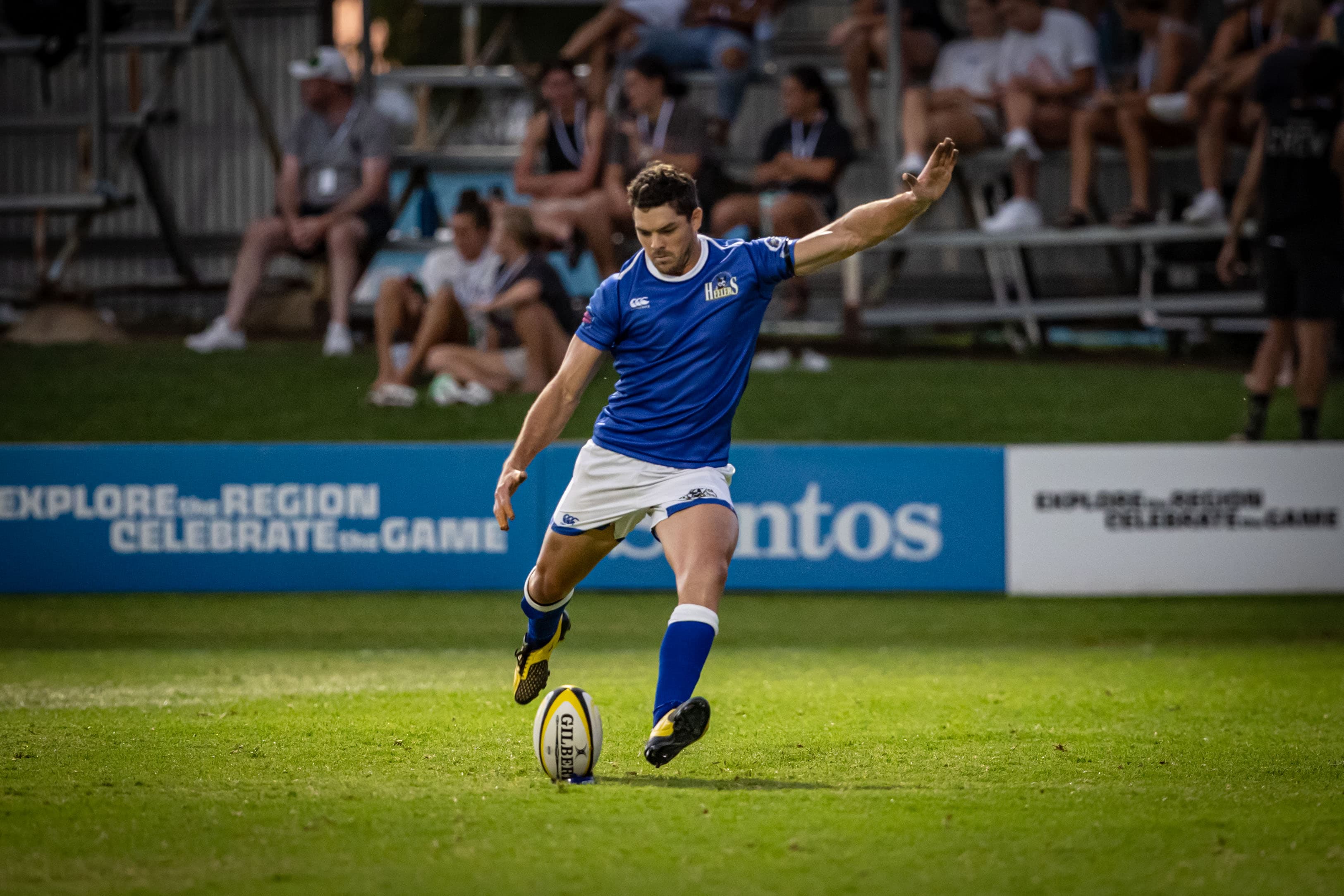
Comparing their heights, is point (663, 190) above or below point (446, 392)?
above

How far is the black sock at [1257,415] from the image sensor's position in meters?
10.6

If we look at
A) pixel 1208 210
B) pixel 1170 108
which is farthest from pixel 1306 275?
pixel 1170 108

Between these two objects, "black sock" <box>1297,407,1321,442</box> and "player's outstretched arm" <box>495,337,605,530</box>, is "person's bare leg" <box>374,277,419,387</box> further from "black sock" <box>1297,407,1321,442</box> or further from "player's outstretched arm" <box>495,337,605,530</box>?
"player's outstretched arm" <box>495,337,605,530</box>

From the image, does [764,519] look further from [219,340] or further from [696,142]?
[219,340]

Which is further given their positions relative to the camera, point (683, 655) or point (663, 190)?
point (663, 190)

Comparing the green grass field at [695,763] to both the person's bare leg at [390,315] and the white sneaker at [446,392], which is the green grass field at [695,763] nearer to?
the white sneaker at [446,392]

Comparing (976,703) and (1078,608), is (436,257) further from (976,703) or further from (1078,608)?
(976,703)

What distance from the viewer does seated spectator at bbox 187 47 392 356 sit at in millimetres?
12438

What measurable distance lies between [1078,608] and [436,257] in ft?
A: 18.2

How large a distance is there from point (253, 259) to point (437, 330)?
6.37 ft

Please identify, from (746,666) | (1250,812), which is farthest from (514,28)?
(1250,812)

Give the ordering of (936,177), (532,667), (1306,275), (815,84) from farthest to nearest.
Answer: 1. (815,84)
2. (1306,275)
3. (532,667)
4. (936,177)

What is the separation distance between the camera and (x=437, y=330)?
11.5m

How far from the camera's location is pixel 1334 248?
10.3 metres
